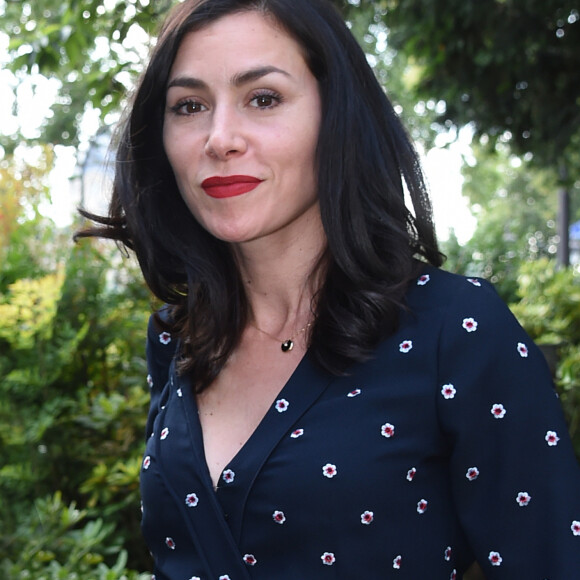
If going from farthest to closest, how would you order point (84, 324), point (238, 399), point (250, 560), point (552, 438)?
point (84, 324) < point (238, 399) < point (250, 560) < point (552, 438)

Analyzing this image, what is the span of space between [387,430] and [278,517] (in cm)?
29

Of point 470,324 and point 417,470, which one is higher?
point 470,324

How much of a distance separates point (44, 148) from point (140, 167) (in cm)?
252

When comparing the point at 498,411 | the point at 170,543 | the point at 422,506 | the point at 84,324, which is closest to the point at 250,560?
the point at 170,543

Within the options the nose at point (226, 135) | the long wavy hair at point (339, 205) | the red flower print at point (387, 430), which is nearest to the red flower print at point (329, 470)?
the red flower print at point (387, 430)

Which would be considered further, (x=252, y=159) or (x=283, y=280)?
(x=283, y=280)

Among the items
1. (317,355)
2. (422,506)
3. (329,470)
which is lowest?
(422,506)

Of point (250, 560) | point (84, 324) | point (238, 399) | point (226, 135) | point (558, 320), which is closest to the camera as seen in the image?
point (250, 560)

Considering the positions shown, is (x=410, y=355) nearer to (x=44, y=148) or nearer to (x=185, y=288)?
(x=185, y=288)

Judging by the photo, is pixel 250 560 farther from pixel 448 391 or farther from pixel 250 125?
pixel 250 125

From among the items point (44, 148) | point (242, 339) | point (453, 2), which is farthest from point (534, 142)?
point (242, 339)

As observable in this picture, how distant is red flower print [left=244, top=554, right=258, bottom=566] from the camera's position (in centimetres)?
176

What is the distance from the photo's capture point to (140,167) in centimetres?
234

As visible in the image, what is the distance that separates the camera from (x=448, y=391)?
167 centimetres
